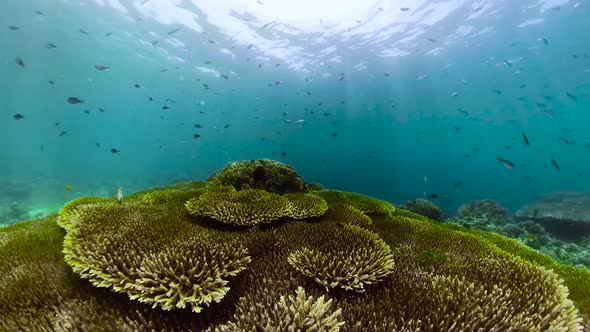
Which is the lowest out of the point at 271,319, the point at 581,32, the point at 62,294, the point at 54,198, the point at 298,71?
the point at 54,198

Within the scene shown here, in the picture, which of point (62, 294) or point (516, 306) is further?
point (62, 294)

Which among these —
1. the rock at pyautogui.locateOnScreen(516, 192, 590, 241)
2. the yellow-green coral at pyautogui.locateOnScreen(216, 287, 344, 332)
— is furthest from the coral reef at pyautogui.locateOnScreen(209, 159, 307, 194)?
the rock at pyautogui.locateOnScreen(516, 192, 590, 241)

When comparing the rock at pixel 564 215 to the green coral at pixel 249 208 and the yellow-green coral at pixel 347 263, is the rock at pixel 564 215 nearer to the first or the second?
the green coral at pixel 249 208

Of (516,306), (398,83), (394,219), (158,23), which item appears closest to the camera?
(516,306)

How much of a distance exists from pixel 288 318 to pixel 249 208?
9.17ft

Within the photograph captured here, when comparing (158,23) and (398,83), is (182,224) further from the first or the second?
(398,83)

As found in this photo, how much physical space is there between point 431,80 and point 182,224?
63780mm

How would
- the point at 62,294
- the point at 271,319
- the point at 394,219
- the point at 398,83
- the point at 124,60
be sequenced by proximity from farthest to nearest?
the point at 398,83 → the point at 124,60 → the point at 394,219 → the point at 62,294 → the point at 271,319

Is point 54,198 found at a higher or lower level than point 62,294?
lower

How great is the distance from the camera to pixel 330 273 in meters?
3.17

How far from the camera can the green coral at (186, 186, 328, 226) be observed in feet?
15.3

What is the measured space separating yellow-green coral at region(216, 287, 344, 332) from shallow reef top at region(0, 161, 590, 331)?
0.04 feet

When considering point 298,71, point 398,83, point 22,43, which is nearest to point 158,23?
point 298,71

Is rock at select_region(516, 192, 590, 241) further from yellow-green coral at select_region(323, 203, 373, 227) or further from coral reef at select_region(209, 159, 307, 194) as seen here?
yellow-green coral at select_region(323, 203, 373, 227)
